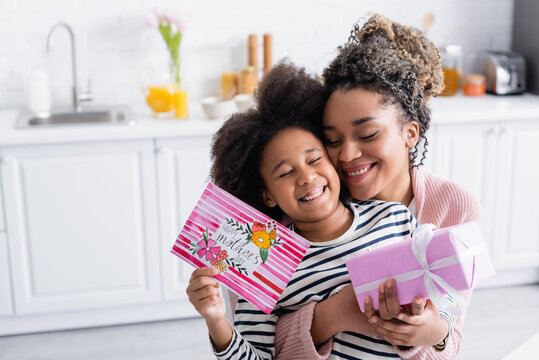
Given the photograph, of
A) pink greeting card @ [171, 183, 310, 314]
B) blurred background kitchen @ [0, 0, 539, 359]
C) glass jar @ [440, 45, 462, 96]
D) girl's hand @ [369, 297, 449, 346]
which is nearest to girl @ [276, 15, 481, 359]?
girl's hand @ [369, 297, 449, 346]

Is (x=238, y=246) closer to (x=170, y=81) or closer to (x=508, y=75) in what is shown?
(x=170, y=81)

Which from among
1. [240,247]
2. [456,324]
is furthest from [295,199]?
[456,324]

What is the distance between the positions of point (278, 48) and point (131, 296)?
4.66 feet

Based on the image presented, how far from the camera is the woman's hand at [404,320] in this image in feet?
3.76

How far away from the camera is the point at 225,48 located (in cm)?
344

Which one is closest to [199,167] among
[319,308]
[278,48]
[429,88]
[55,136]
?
[55,136]

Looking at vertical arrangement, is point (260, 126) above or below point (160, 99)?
above

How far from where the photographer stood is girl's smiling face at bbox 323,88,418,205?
55.7 inches

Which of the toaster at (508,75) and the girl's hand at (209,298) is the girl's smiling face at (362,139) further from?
the toaster at (508,75)

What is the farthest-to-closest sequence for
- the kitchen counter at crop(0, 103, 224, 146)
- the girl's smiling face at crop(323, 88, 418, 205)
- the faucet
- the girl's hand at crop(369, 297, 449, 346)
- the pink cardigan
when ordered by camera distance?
the faucet < the kitchen counter at crop(0, 103, 224, 146) < the girl's smiling face at crop(323, 88, 418, 205) < the pink cardigan < the girl's hand at crop(369, 297, 449, 346)

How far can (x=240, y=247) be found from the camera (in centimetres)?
124

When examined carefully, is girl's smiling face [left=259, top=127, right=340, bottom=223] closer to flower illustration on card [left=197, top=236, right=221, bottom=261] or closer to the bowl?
flower illustration on card [left=197, top=236, right=221, bottom=261]

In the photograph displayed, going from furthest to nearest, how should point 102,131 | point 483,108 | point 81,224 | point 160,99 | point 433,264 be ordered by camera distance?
1. point 483,108
2. point 160,99
3. point 81,224
4. point 102,131
5. point 433,264

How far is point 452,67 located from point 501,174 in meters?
0.65
